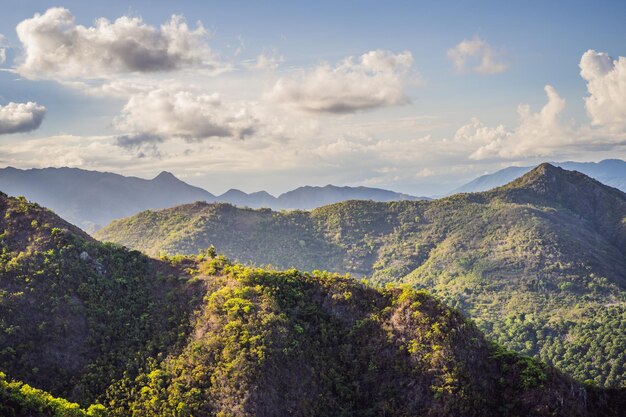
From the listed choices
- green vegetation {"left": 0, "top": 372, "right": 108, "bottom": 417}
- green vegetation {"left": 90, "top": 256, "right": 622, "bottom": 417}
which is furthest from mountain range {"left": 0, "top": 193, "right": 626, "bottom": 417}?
green vegetation {"left": 0, "top": 372, "right": 108, "bottom": 417}

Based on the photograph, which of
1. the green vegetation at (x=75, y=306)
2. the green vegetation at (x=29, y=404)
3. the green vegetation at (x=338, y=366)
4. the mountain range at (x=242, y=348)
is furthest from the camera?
the green vegetation at (x=75, y=306)

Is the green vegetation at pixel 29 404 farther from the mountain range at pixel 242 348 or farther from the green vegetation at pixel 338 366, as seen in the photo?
the green vegetation at pixel 338 366

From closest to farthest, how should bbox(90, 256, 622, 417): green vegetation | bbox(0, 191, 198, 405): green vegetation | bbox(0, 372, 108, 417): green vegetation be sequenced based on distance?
bbox(0, 372, 108, 417): green vegetation → bbox(90, 256, 622, 417): green vegetation → bbox(0, 191, 198, 405): green vegetation

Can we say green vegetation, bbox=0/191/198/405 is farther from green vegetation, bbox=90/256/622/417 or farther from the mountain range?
green vegetation, bbox=90/256/622/417

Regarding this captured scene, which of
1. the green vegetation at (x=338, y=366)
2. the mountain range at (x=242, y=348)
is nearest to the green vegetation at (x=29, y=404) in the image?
the mountain range at (x=242, y=348)

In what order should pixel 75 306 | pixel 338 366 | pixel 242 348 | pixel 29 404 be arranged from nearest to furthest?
pixel 29 404
pixel 242 348
pixel 338 366
pixel 75 306

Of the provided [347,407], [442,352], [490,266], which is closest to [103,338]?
[347,407]

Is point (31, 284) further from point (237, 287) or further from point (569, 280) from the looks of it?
point (569, 280)

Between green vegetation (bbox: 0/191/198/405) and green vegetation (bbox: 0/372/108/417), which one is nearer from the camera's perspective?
green vegetation (bbox: 0/372/108/417)

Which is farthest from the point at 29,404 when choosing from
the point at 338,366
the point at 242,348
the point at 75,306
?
the point at 338,366

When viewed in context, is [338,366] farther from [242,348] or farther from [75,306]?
[75,306]
